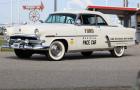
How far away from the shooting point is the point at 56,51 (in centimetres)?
1562

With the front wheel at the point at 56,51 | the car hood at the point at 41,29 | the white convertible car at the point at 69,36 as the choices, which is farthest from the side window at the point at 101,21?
the front wheel at the point at 56,51

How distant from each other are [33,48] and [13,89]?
20.6 feet

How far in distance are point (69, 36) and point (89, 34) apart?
1.00 meters

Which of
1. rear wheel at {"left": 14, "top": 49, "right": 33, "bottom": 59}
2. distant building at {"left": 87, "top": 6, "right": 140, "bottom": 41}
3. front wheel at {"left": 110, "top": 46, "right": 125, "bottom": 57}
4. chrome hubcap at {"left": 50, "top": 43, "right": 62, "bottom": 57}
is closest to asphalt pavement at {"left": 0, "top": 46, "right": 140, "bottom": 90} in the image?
chrome hubcap at {"left": 50, "top": 43, "right": 62, "bottom": 57}

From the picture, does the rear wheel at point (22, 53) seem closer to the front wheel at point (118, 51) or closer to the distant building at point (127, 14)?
the front wheel at point (118, 51)

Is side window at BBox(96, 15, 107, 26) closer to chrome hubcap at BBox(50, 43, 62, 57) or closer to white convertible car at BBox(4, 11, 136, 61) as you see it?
white convertible car at BBox(4, 11, 136, 61)

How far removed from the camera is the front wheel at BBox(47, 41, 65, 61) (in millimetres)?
15441

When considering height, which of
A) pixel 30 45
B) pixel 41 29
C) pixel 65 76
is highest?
pixel 41 29

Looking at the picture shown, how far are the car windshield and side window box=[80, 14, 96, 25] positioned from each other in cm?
38

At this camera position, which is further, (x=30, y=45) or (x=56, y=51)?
(x=56, y=51)

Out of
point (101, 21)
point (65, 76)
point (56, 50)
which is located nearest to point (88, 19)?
point (101, 21)

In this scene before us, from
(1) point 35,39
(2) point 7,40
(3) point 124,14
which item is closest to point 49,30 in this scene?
(1) point 35,39

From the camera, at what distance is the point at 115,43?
58.0 ft

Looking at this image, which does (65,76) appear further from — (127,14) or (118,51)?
(127,14)
